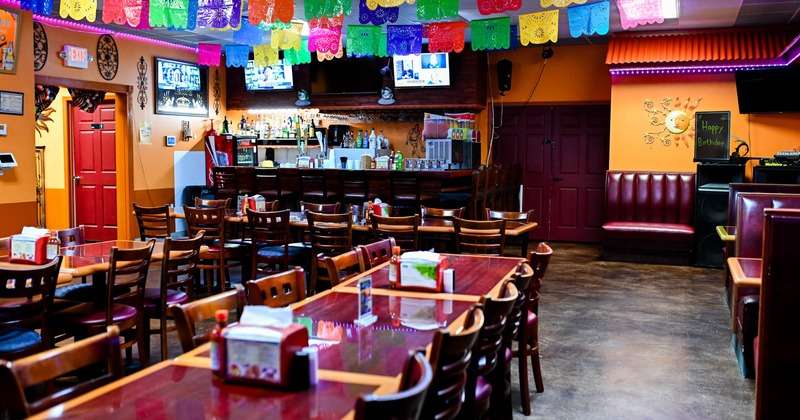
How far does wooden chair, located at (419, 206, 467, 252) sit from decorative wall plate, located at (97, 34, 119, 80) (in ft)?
19.1

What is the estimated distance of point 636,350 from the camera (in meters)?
5.55

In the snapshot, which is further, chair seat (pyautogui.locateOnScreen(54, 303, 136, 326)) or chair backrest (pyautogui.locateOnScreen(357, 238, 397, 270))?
chair backrest (pyautogui.locateOnScreen(357, 238, 397, 270))

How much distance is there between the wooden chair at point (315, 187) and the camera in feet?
29.7

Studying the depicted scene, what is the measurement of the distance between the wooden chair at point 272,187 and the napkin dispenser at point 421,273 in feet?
19.0

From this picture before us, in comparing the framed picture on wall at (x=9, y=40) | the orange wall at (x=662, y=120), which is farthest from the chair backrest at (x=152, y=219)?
the orange wall at (x=662, y=120)

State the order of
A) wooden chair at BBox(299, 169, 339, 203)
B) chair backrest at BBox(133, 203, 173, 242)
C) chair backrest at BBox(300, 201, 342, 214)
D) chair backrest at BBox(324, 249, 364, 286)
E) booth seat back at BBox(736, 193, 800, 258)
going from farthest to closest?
wooden chair at BBox(299, 169, 339, 203) < chair backrest at BBox(300, 201, 342, 214) < chair backrest at BBox(133, 203, 173, 242) < booth seat back at BBox(736, 193, 800, 258) < chair backrest at BBox(324, 249, 364, 286)

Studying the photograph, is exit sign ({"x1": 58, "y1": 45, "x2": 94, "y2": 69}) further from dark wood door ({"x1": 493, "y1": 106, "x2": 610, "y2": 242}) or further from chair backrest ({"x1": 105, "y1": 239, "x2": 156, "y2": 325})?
dark wood door ({"x1": 493, "y1": 106, "x2": 610, "y2": 242})

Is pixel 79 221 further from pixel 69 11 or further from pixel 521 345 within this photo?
pixel 521 345

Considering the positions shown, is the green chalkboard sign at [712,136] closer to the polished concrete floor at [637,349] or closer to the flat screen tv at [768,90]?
the flat screen tv at [768,90]

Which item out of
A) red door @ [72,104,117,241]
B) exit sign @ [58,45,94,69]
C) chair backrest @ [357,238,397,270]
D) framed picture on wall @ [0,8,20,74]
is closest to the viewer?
chair backrest @ [357,238,397,270]

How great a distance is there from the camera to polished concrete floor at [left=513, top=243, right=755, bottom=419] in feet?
14.2

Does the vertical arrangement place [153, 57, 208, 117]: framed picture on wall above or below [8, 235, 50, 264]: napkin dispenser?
above

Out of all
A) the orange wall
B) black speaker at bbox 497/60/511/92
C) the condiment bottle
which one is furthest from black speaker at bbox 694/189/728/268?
the condiment bottle

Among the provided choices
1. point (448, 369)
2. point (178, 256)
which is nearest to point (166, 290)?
point (178, 256)
